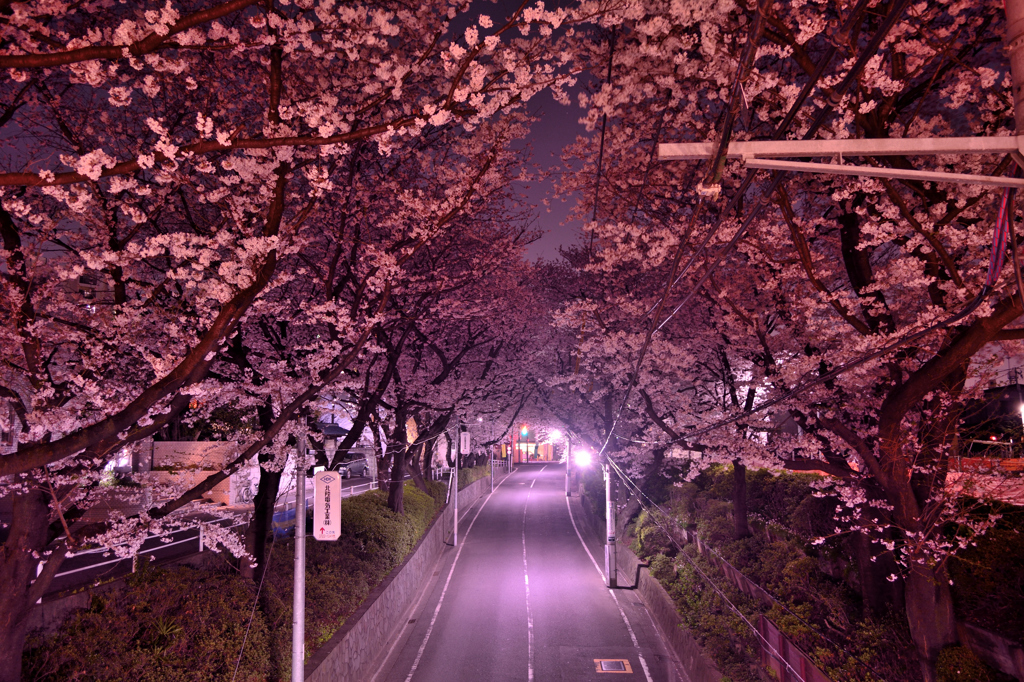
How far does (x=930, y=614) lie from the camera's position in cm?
809

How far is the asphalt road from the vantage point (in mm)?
15070

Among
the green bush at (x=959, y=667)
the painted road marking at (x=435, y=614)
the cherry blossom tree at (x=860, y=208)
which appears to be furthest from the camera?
the painted road marking at (x=435, y=614)

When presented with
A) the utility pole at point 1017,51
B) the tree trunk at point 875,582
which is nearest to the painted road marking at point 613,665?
the tree trunk at point 875,582

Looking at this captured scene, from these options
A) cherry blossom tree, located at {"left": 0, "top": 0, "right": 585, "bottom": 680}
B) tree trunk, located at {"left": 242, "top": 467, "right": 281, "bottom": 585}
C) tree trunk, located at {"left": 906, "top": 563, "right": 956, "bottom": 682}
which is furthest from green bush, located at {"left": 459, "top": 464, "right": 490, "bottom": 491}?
tree trunk, located at {"left": 906, "top": 563, "right": 956, "bottom": 682}

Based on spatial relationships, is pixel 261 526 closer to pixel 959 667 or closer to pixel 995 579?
pixel 959 667

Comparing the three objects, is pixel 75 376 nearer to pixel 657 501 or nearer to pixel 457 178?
pixel 457 178

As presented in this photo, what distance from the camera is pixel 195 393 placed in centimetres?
765

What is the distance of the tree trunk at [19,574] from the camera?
633 centimetres

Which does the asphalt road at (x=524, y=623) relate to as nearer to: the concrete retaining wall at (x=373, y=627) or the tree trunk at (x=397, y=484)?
the concrete retaining wall at (x=373, y=627)

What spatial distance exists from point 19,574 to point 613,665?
532 inches

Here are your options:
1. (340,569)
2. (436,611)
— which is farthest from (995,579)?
(436,611)

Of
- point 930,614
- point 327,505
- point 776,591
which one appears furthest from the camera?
point 776,591

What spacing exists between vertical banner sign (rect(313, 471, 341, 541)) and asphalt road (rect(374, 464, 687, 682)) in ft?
21.3

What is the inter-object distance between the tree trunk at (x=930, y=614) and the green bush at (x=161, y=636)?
10151mm
